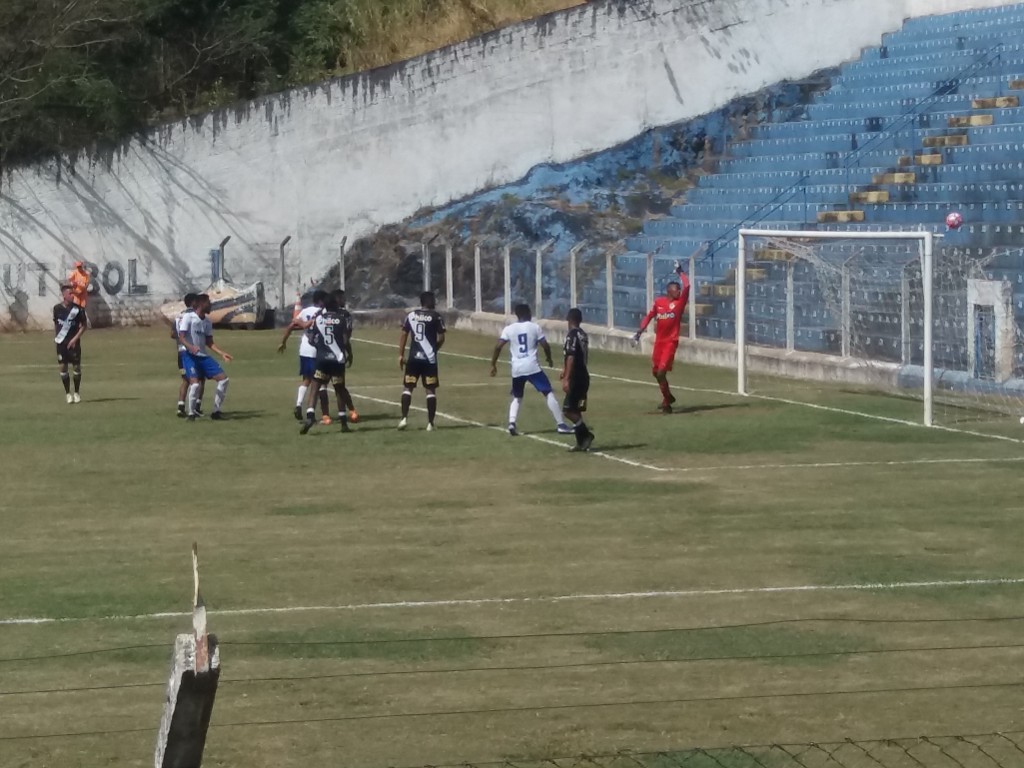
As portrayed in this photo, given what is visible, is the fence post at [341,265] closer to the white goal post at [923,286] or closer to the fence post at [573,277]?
the fence post at [573,277]

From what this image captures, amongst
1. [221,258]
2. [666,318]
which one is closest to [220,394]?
[666,318]

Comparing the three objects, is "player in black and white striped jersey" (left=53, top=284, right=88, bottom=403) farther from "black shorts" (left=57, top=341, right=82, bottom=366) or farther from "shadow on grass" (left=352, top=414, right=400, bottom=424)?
"shadow on grass" (left=352, top=414, right=400, bottom=424)

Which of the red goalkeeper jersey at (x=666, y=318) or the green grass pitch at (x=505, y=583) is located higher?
the red goalkeeper jersey at (x=666, y=318)

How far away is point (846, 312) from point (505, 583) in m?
14.2

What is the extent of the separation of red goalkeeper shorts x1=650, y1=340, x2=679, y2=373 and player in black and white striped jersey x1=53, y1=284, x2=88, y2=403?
7.39 m

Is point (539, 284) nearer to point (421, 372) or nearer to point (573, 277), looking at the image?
point (573, 277)

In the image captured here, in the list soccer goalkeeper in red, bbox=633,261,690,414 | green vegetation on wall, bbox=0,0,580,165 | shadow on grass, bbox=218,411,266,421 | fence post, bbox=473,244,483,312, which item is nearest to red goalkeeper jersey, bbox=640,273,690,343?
soccer goalkeeper in red, bbox=633,261,690,414

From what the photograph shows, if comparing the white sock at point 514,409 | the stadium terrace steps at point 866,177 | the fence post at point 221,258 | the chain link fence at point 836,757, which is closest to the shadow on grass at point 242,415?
the white sock at point 514,409

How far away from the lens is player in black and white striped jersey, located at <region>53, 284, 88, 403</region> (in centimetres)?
2381

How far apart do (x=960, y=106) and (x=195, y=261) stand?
648 inches

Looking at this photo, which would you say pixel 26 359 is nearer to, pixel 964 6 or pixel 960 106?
pixel 960 106

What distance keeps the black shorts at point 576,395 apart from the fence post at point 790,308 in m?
8.38

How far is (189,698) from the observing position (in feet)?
14.5

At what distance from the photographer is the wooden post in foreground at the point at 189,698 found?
14.3ft
